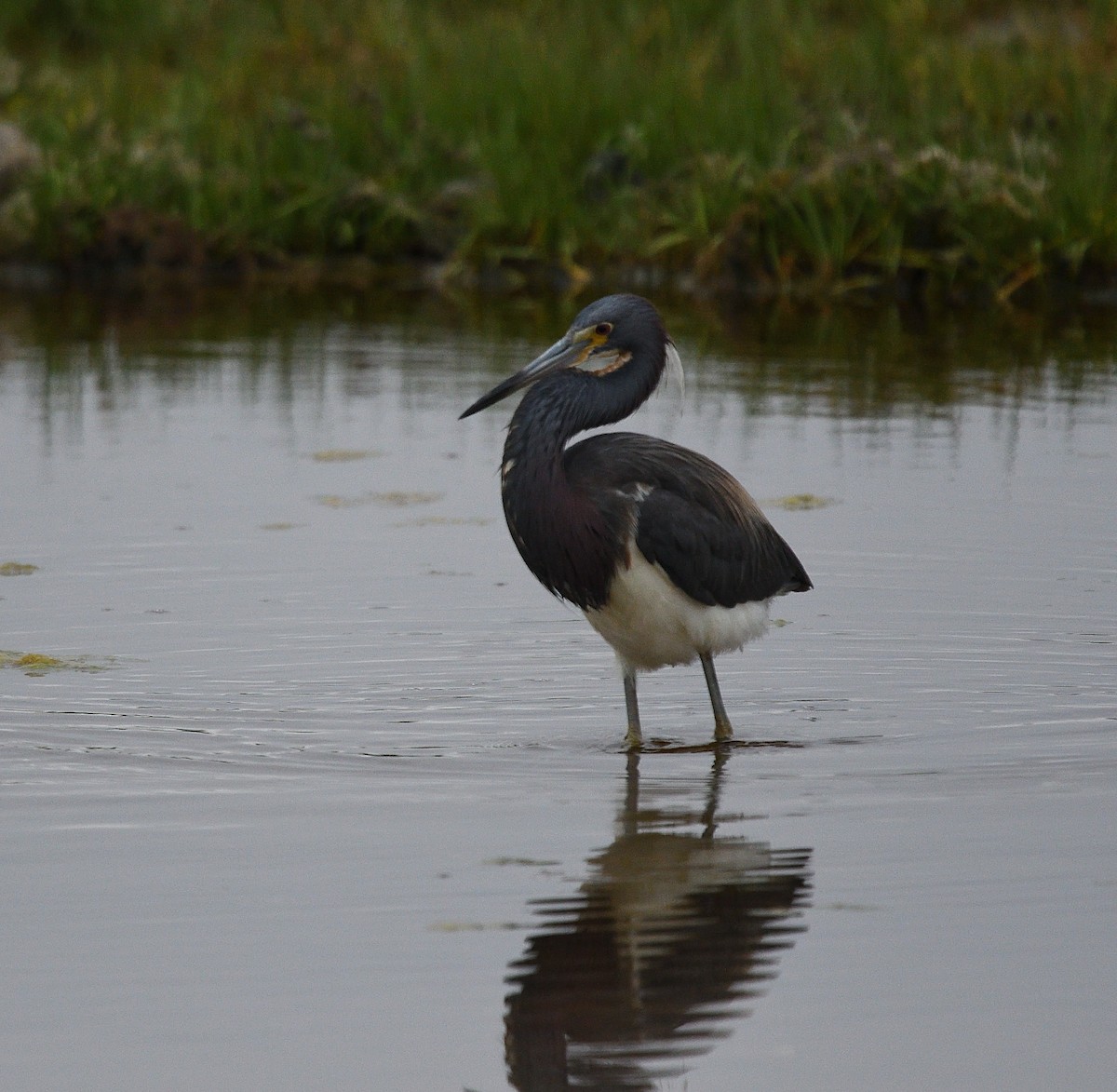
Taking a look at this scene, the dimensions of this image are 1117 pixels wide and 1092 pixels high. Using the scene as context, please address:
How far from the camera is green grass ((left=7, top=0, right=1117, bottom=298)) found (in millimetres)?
15336

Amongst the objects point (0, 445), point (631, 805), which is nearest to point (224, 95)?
point (0, 445)

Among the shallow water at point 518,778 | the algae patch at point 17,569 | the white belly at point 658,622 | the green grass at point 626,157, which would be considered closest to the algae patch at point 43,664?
the shallow water at point 518,778

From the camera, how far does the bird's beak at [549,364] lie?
615 cm

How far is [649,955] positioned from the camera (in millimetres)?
4367

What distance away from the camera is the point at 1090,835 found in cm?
518

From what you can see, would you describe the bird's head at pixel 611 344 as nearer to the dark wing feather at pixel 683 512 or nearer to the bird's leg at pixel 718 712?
the dark wing feather at pixel 683 512

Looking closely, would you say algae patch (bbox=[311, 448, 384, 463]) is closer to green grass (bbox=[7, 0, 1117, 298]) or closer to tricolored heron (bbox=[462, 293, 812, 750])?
tricolored heron (bbox=[462, 293, 812, 750])

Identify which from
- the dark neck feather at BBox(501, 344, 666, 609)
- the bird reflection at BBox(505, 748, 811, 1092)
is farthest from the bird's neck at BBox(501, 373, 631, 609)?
the bird reflection at BBox(505, 748, 811, 1092)

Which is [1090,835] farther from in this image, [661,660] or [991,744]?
[661,660]

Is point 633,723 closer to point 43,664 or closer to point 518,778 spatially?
point 518,778

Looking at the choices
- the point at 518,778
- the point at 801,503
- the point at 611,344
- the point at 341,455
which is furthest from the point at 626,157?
the point at 518,778

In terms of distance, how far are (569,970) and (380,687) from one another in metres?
2.43

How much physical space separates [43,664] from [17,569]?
1.40 metres

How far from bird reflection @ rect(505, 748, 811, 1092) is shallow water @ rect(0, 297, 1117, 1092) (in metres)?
0.01
